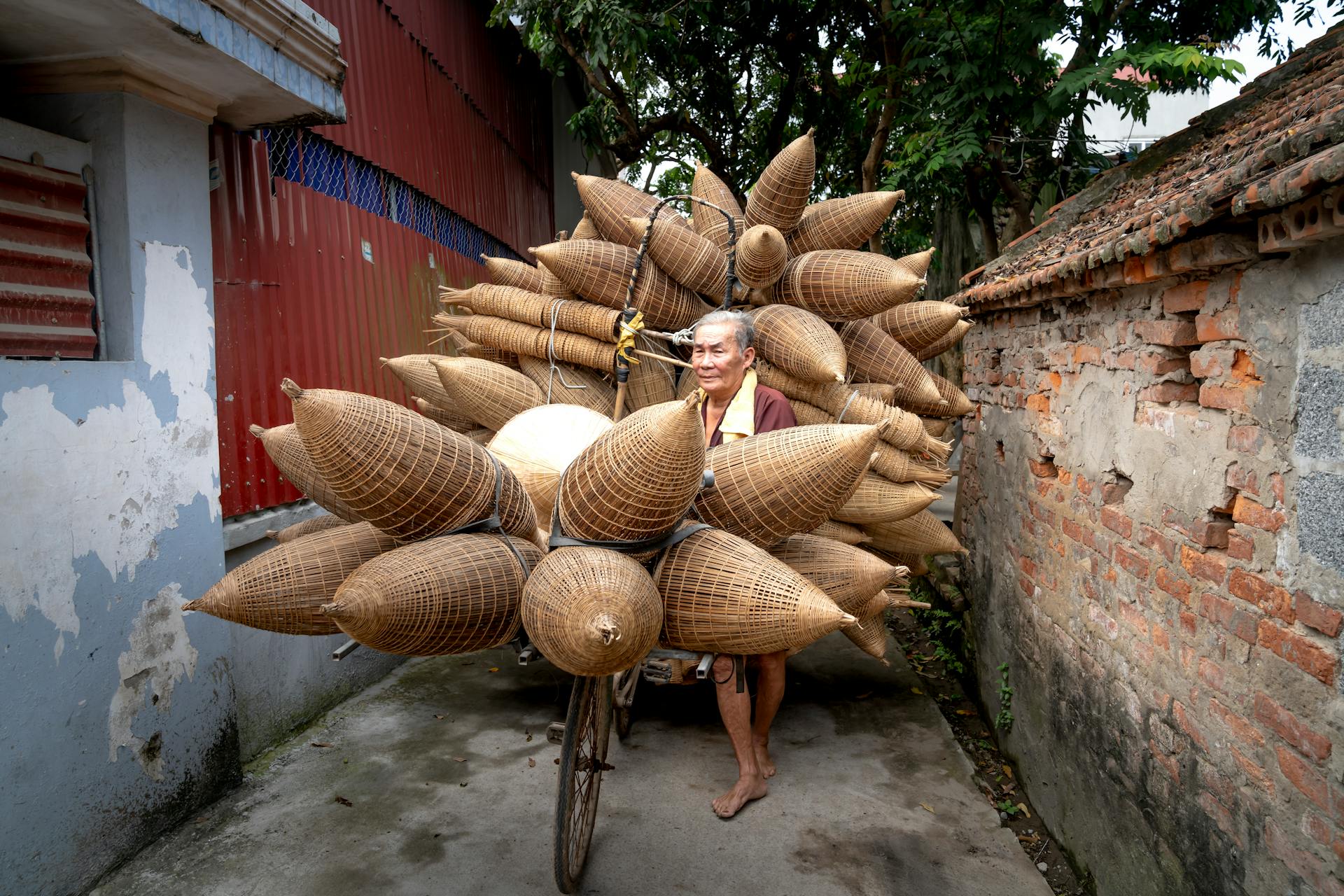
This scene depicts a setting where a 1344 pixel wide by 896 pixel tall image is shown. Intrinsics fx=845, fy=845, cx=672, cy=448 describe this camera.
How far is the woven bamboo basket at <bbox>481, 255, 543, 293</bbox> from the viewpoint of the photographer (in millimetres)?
3871

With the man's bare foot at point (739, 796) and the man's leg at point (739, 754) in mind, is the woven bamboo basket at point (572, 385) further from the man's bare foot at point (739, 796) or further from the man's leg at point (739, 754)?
the man's bare foot at point (739, 796)

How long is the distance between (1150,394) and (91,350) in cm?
359

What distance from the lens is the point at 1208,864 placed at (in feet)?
7.01

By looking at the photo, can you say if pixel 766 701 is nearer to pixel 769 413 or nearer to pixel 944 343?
pixel 769 413

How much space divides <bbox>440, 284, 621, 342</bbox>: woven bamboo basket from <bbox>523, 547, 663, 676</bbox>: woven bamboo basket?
1748 mm

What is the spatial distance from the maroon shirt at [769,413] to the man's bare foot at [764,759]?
1368mm

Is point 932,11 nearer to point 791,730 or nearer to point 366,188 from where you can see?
point 366,188

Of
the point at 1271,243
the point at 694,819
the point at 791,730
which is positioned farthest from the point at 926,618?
the point at 1271,243

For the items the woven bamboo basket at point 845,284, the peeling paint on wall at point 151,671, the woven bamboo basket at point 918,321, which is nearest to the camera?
the peeling paint on wall at point 151,671

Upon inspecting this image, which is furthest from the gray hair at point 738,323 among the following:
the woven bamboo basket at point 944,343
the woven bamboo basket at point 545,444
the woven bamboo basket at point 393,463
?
the woven bamboo basket at point 393,463

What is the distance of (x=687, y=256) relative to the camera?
341 cm

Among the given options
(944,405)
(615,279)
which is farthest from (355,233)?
(944,405)

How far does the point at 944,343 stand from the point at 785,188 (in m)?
1.21

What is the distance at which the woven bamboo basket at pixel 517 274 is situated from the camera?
12.7 ft
